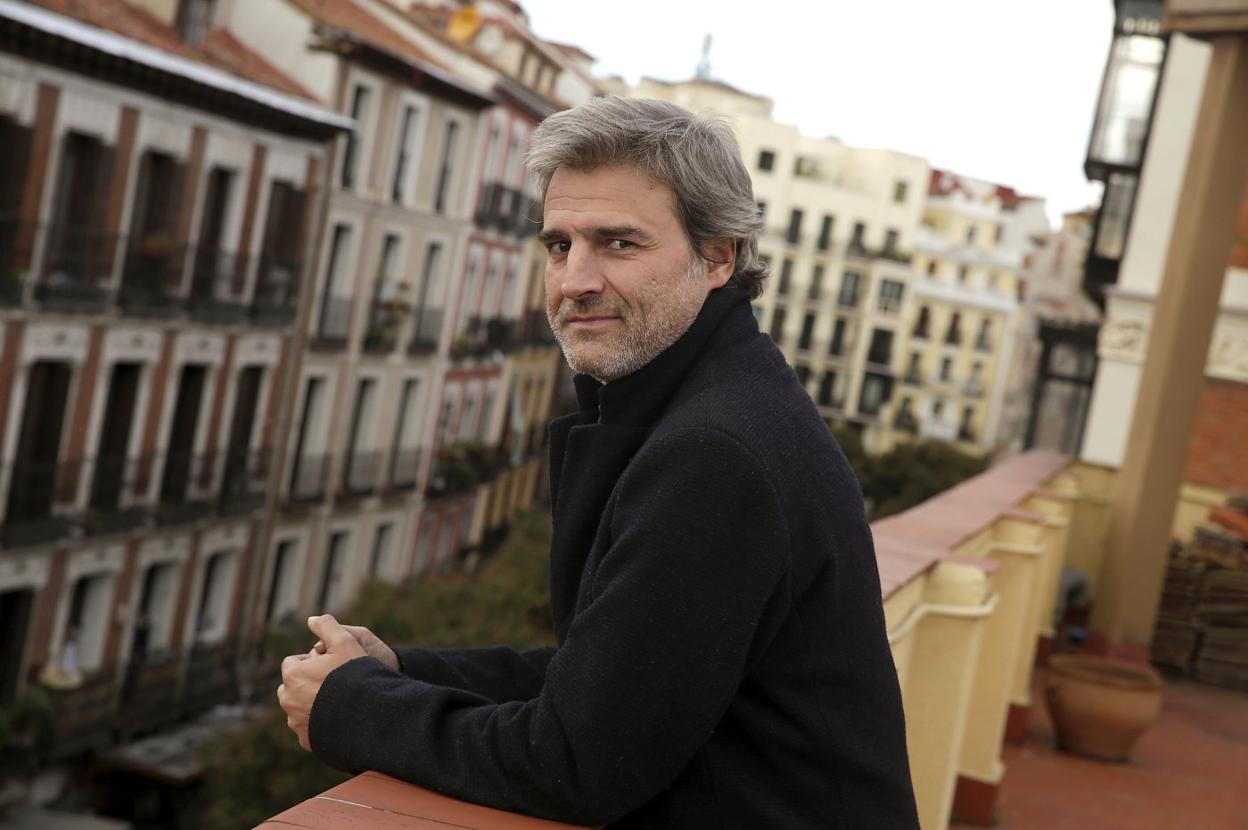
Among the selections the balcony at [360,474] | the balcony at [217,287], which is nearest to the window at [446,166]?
the balcony at [360,474]

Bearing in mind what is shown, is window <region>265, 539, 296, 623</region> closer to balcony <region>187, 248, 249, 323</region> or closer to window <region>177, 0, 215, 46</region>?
balcony <region>187, 248, 249, 323</region>

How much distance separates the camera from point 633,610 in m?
1.85

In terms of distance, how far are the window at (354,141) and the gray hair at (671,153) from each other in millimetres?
29307

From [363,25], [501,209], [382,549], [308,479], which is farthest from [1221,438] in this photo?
[501,209]

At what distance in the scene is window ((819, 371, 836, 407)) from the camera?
83.1 metres

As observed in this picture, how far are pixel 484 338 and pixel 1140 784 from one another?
115ft

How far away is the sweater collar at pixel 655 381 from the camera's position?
7.06 feet

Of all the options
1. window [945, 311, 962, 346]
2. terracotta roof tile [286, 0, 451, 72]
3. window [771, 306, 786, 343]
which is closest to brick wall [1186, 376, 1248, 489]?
terracotta roof tile [286, 0, 451, 72]

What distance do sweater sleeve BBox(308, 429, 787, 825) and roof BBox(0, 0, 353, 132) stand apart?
20.3 meters

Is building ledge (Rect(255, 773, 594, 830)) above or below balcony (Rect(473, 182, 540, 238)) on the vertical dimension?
below

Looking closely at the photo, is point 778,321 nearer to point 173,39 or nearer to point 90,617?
point 173,39

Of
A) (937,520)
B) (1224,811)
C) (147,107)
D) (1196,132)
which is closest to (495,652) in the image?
(937,520)

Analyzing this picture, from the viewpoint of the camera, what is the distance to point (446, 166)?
117ft

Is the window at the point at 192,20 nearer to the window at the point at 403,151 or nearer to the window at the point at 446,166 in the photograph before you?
the window at the point at 403,151
